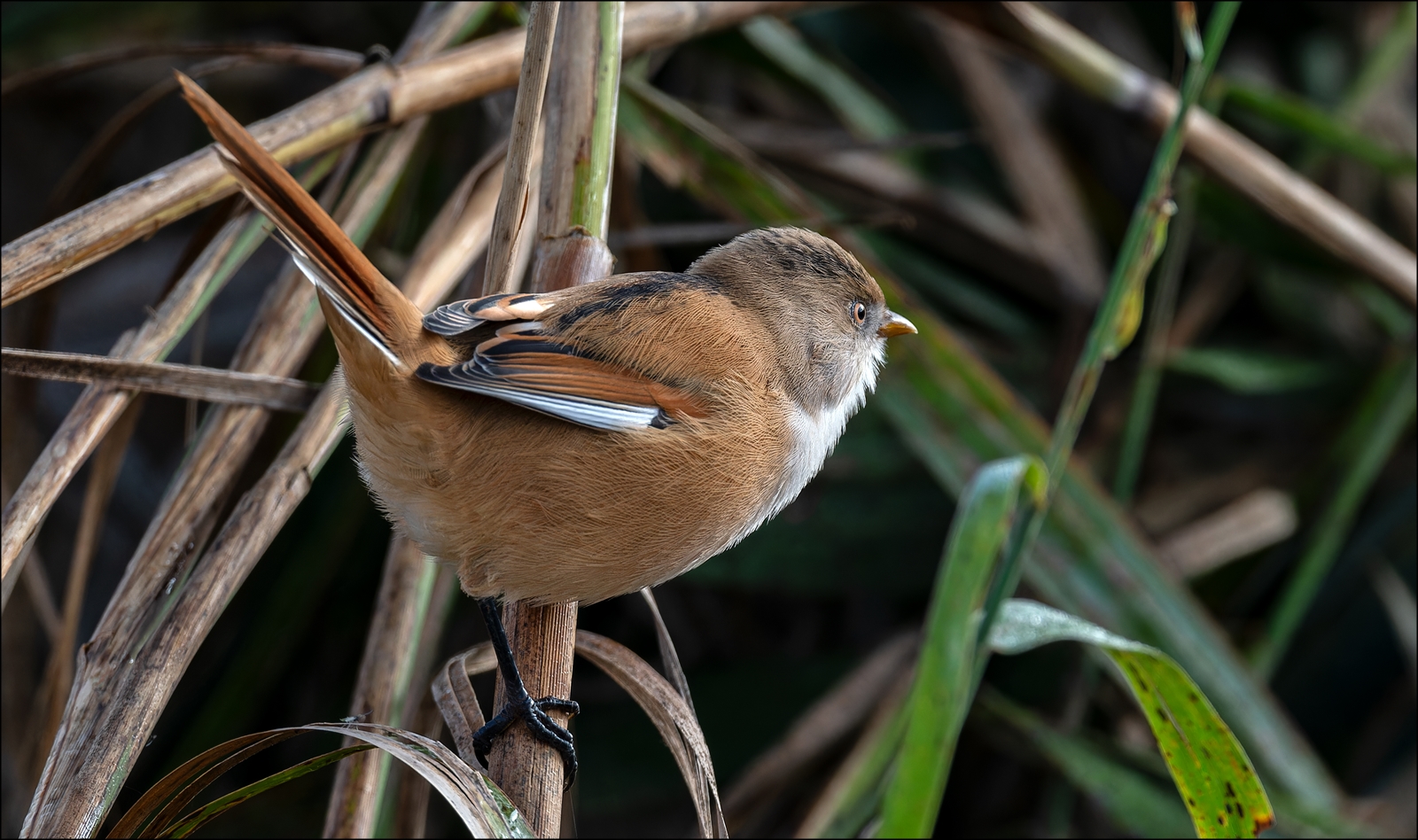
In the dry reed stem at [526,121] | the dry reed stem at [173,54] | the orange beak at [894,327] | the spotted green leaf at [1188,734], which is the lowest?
the spotted green leaf at [1188,734]

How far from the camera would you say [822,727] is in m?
2.89

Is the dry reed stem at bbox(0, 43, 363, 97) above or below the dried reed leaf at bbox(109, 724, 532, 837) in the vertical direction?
above

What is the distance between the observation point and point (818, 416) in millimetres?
2119

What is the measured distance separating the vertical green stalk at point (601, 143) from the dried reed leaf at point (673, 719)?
78 cm

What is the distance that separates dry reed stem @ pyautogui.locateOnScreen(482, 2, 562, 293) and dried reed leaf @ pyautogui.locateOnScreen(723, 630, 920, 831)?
5.26ft

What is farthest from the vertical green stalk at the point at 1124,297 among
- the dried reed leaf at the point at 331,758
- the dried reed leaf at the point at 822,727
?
the dried reed leaf at the point at 822,727

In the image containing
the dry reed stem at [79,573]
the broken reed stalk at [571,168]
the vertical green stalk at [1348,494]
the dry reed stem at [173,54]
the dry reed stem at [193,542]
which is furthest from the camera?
the vertical green stalk at [1348,494]

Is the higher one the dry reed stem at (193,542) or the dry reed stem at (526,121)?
the dry reed stem at (526,121)

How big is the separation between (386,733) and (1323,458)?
3.12m

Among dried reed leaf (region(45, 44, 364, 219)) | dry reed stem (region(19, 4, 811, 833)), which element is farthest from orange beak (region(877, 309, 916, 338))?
dried reed leaf (region(45, 44, 364, 219))

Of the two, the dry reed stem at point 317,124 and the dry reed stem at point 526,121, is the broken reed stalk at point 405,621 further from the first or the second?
the dry reed stem at point 526,121

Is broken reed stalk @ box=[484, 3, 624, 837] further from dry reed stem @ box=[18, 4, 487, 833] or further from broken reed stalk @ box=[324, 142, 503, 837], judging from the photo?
dry reed stem @ box=[18, 4, 487, 833]

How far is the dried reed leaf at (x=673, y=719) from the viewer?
1.51 m

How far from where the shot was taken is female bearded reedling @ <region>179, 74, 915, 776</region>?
1665 millimetres
